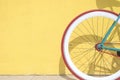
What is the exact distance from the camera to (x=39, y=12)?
11.0ft

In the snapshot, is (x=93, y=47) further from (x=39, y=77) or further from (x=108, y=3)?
(x=39, y=77)

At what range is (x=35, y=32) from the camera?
3404 millimetres

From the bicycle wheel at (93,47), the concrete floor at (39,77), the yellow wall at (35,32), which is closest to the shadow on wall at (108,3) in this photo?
the yellow wall at (35,32)

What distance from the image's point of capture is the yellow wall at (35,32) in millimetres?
3328

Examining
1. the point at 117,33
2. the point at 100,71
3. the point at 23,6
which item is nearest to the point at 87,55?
the point at 100,71

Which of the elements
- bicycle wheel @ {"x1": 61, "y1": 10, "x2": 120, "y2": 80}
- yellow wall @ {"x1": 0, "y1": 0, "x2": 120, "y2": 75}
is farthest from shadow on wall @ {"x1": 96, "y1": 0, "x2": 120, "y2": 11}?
bicycle wheel @ {"x1": 61, "y1": 10, "x2": 120, "y2": 80}

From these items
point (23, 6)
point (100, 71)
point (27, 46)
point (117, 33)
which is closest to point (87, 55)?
point (100, 71)

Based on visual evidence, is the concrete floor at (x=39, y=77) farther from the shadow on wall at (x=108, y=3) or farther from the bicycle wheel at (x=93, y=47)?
the shadow on wall at (x=108, y=3)

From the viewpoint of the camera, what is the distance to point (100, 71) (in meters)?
3.41

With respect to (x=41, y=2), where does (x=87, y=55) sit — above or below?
below

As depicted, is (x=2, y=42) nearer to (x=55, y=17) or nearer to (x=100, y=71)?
(x=55, y=17)

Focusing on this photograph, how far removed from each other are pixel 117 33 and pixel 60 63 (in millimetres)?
867

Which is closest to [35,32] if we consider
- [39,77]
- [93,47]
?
[39,77]

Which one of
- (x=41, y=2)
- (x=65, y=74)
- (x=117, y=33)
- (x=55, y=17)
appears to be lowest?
(x=65, y=74)
